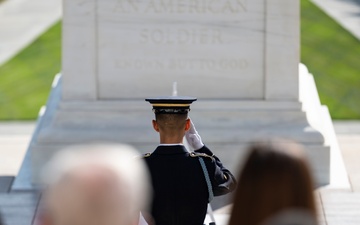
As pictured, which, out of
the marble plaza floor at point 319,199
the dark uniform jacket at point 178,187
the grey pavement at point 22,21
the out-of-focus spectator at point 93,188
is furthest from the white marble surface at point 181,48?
the grey pavement at point 22,21

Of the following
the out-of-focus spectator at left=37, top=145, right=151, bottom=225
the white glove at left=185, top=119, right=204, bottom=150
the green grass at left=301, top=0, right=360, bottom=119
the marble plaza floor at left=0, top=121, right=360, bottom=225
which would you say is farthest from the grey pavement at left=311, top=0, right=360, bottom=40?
the out-of-focus spectator at left=37, top=145, right=151, bottom=225

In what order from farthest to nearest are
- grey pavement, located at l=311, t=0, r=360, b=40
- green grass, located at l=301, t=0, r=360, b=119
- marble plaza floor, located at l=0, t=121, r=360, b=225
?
grey pavement, located at l=311, t=0, r=360, b=40, green grass, located at l=301, t=0, r=360, b=119, marble plaza floor, located at l=0, t=121, r=360, b=225

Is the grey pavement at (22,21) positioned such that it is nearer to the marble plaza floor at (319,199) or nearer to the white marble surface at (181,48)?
the marble plaza floor at (319,199)

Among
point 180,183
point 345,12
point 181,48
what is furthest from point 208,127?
point 345,12

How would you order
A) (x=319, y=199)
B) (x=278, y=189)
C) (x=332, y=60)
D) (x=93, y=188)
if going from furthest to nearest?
(x=332, y=60) → (x=319, y=199) → (x=278, y=189) → (x=93, y=188)

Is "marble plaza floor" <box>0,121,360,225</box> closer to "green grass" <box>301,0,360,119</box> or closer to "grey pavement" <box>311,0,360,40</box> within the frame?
"green grass" <box>301,0,360,119</box>

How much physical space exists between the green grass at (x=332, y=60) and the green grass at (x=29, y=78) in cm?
356

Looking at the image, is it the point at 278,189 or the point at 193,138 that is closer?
the point at 278,189

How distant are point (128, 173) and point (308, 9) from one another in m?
16.4

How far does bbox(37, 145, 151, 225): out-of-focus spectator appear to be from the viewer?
97.3 inches

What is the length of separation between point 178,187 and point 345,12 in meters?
14.7

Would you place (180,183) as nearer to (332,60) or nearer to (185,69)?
(185,69)

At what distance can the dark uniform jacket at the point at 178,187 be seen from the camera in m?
4.84

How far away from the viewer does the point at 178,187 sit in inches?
190
